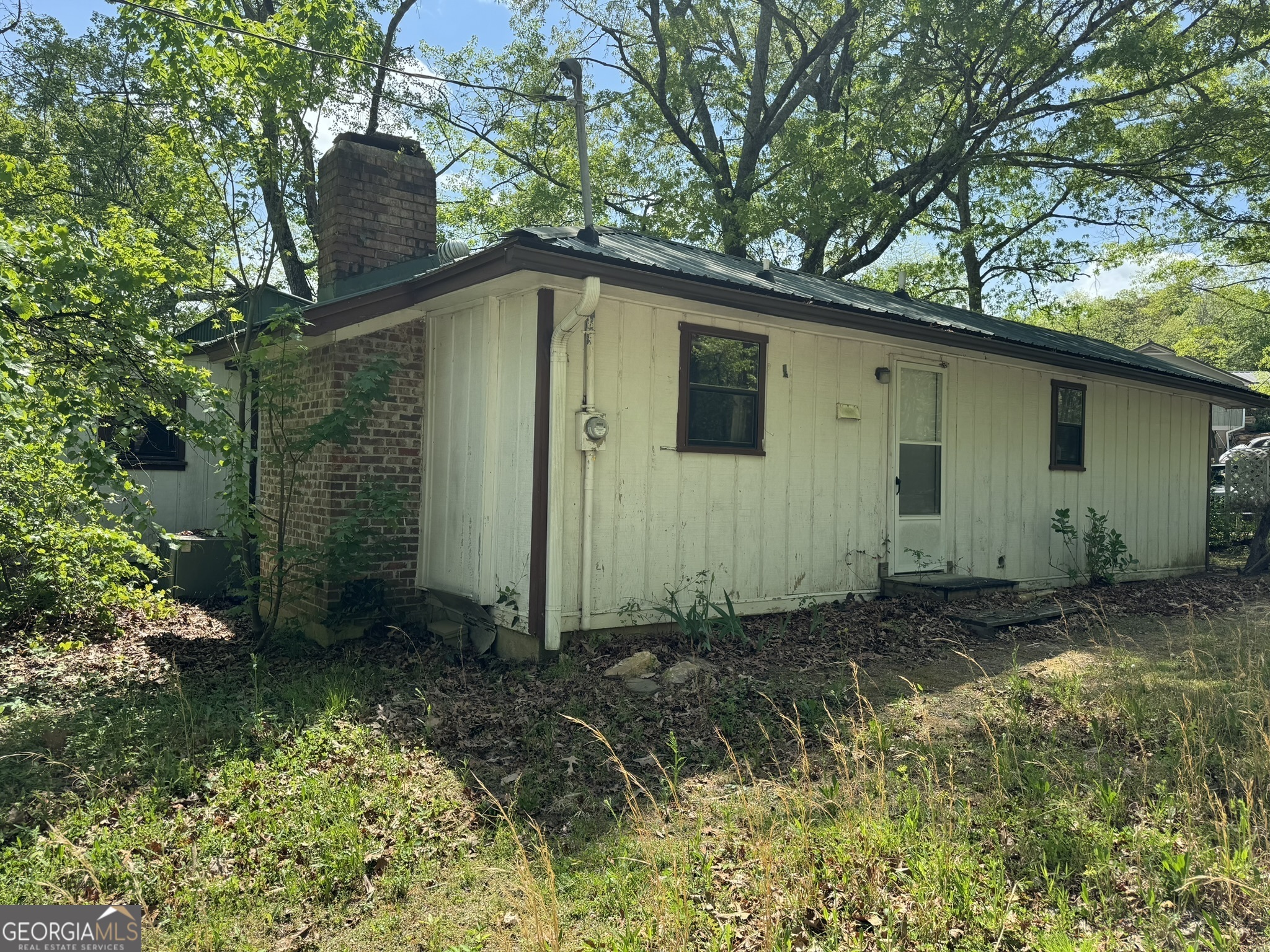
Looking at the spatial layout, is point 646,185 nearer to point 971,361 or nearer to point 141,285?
point 971,361

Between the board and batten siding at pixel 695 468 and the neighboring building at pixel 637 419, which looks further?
the board and batten siding at pixel 695 468

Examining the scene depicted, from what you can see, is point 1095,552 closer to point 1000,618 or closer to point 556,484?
point 1000,618

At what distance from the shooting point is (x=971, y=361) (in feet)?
29.8

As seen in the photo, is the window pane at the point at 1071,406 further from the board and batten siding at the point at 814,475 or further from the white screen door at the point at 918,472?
the white screen door at the point at 918,472

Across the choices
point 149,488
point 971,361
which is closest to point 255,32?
point 149,488

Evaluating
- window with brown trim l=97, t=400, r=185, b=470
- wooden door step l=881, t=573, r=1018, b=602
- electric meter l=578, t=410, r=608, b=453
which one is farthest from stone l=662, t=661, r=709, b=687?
window with brown trim l=97, t=400, r=185, b=470

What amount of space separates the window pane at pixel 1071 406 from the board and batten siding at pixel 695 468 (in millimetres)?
605

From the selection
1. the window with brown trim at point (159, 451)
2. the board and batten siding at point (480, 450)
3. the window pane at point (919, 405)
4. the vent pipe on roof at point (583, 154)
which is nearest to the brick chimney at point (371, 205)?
the board and batten siding at point (480, 450)

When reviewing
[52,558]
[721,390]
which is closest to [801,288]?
[721,390]

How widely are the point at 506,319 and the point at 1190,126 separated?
13.5m

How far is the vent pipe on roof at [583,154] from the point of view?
6.20m

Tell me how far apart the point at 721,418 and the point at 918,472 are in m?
2.71

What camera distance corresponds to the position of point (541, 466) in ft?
19.8

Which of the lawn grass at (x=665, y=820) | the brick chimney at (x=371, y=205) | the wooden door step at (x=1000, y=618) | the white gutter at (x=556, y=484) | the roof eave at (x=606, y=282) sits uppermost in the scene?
the brick chimney at (x=371, y=205)
